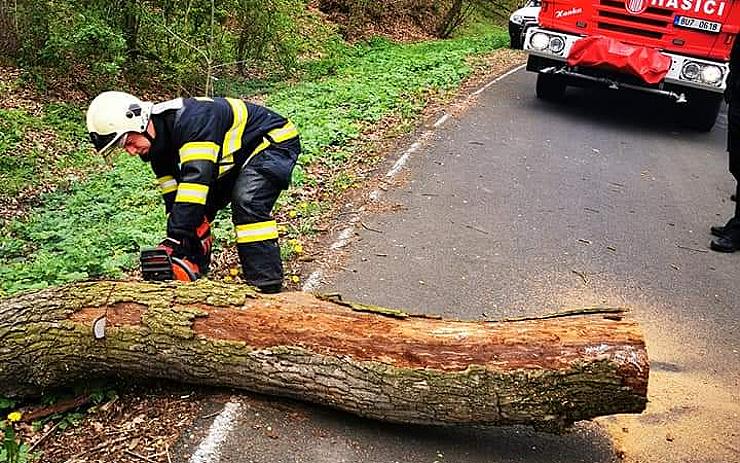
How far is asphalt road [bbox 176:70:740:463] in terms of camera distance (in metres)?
3.74

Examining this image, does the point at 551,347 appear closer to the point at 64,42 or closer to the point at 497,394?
the point at 497,394

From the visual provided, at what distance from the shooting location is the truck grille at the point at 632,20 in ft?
30.9

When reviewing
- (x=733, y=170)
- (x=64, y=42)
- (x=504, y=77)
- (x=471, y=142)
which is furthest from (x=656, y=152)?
(x=64, y=42)

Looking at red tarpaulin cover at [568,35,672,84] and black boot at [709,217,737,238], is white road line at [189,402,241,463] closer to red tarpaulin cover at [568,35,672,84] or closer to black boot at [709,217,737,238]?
black boot at [709,217,737,238]

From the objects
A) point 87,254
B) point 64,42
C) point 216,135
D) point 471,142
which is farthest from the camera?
point 64,42

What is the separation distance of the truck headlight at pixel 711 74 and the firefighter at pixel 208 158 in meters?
6.47

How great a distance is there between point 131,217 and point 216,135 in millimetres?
2679

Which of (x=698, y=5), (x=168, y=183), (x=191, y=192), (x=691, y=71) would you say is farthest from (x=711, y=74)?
(x=191, y=192)

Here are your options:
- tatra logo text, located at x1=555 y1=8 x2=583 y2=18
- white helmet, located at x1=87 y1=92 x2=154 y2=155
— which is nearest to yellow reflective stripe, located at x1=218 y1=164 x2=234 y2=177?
white helmet, located at x1=87 y1=92 x2=154 y2=155

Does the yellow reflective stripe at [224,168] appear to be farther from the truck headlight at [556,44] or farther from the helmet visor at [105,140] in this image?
the truck headlight at [556,44]

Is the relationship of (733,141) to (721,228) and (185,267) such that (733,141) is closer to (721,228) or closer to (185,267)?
(721,228)

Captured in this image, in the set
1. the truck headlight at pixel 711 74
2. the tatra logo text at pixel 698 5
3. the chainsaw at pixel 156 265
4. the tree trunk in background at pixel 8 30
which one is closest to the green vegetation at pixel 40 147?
the tree trunk in background at pixel 8 30

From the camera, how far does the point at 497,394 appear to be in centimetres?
349

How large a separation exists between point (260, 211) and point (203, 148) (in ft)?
1.91
